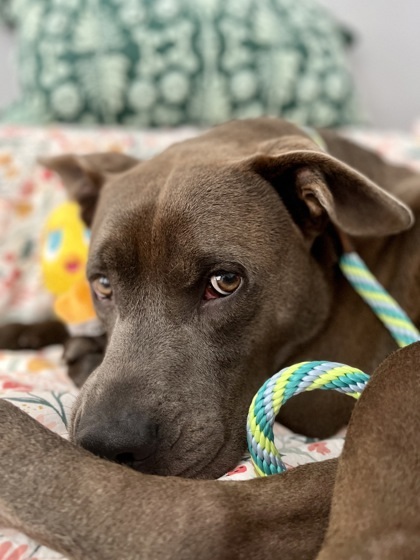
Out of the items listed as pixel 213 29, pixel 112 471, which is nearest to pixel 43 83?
Result: pixel 213 29

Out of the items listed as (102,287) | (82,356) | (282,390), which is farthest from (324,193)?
(82,356)

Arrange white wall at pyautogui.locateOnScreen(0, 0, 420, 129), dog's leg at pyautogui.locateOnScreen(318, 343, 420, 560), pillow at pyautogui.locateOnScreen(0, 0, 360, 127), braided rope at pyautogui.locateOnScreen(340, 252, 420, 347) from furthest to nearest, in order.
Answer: white wall at pyautogui.locateOnScreen(0, 0, 420, 129) → pillow at pyautogui.locateOnScreen(0, 0, 360, 127) → braided rope at pyautogui.locateOnScreen(340, 252, 420, 347) → dog's leg at pyautogui.locateOnScreen(318, 343, 420, 560)

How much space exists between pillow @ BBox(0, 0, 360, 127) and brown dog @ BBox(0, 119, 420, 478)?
199 cm

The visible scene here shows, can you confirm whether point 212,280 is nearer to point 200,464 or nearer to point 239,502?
point 200,464

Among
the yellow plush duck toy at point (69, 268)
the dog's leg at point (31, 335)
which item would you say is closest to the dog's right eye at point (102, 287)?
the yellow plush duck toy at point (69, 268)

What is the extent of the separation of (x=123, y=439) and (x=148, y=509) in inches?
8.7

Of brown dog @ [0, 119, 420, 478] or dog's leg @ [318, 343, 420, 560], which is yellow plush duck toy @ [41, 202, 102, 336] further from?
dog's leg @ [318, 343, 420, 560]

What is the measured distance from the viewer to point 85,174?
2.34 meters

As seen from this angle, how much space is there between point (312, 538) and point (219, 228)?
0.80 meters

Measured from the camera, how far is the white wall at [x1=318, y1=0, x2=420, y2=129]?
5.21 metres

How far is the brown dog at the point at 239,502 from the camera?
1129 mm

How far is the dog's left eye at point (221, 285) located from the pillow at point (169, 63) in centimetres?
244

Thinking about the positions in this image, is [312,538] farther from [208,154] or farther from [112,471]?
[208,154]

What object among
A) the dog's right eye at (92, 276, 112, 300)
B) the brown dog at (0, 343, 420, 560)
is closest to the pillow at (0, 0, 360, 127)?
the dog's right eye at (92, 276, 112, 300)
